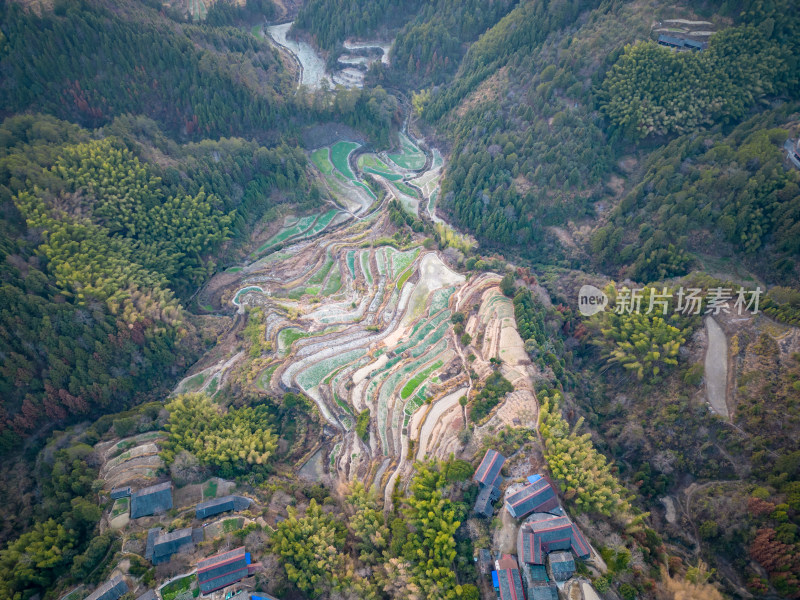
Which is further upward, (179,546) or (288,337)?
(288,337)

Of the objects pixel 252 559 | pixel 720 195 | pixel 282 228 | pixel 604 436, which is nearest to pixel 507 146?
pixel 720 195

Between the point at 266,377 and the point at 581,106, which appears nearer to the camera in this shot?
the point at 266,377

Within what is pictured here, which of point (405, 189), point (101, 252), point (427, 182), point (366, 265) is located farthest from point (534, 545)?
point (427, 182)

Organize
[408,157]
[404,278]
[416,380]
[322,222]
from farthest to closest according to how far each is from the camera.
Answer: [408,157], [322,222], [404,278], [416,380]

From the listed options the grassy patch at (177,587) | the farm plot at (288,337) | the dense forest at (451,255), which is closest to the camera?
the grassy patch at (177,587)

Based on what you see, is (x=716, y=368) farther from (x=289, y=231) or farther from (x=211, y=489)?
(x=289, y=231)

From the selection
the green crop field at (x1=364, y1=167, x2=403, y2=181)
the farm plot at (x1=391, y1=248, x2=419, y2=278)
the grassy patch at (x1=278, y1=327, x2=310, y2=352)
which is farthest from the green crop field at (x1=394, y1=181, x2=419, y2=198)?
the grassy patch at (x1=278, y1=327, x2=310, y2=352)

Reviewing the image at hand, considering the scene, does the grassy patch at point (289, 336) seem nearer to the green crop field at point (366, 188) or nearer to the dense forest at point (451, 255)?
the dense forest at point (451, 255)

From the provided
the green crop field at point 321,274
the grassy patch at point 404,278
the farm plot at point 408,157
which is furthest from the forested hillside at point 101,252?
the grassy patch at point 404,278
